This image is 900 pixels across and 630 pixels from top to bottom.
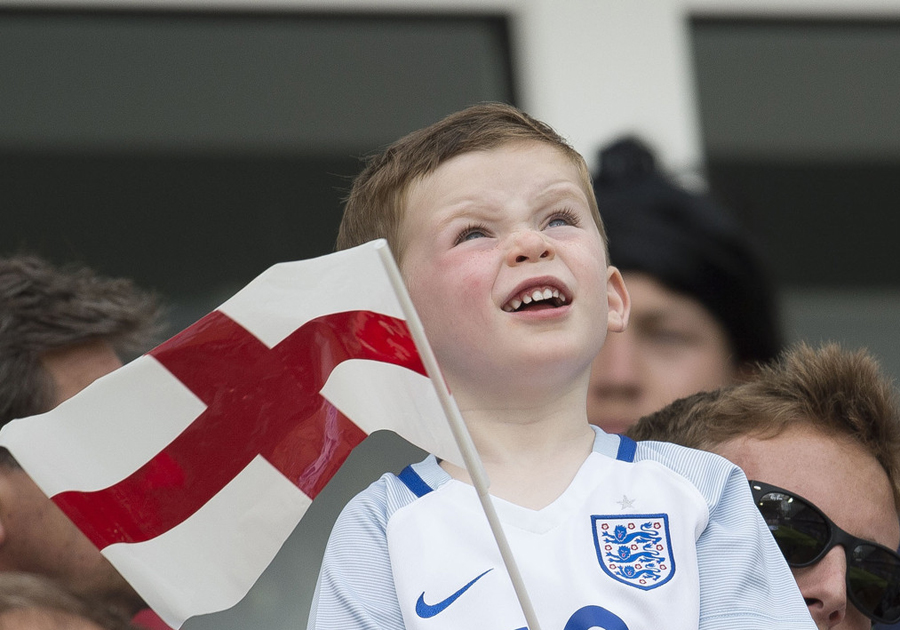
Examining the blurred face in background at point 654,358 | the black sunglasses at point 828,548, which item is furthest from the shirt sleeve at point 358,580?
the blurred face in background at point 654,358

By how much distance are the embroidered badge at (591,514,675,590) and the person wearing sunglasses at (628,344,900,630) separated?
373mm

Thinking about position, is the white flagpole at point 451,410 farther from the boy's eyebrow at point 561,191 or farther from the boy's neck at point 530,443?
the boy's eyebrow at point 561,191

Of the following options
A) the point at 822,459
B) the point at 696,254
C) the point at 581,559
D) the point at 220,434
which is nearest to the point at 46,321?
the point at 220,434

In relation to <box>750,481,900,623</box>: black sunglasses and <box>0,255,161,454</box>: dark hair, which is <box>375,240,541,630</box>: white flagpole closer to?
<box>750,481,900,623</box>: black sunglasses

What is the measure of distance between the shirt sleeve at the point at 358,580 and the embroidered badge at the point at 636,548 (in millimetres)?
281

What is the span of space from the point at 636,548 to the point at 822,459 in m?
0.58

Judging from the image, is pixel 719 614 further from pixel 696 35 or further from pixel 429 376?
pixel 696 35

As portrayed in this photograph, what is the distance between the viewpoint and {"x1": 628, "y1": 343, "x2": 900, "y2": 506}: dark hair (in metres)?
2.29

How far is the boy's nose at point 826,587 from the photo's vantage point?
6.91 feet

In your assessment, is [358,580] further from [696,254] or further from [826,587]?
[696,254]

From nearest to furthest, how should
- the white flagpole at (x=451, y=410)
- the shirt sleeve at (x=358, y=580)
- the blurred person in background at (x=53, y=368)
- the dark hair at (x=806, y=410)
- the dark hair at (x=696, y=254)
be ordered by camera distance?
1. the white flagpole at (x=451, y=410)
2. the shirt sleeve at (x=358, y=580)
3. the dark hair at (x=806, y=410)
4. the blurred person in background at (x=53, y=368)
5. the dark hair at (x=696, y=254)

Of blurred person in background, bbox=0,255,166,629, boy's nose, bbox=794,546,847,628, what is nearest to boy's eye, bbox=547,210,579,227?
boy's nose, bbox=794,546,847,628

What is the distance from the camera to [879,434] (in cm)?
233

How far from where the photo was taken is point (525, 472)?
1.92 meters
